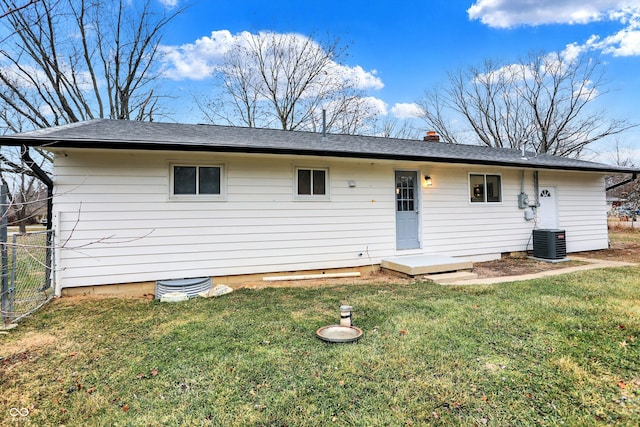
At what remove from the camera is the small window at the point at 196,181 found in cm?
555

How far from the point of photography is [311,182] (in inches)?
251

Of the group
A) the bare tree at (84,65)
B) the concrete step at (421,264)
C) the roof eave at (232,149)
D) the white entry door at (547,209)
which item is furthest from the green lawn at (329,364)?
the bare tree at (84,65)

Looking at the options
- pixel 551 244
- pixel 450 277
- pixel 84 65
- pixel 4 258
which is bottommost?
pixel 450 277

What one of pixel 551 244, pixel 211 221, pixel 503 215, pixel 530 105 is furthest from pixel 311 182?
pixel 530 105

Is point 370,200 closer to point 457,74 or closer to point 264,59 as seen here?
→ point 264,59

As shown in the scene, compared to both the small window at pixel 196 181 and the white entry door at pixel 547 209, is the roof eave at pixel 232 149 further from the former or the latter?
the white entry door at pixel 547 209

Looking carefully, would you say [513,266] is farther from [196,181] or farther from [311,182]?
[196,181]

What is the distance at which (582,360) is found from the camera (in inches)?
106

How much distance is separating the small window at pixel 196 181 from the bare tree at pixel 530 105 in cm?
1995

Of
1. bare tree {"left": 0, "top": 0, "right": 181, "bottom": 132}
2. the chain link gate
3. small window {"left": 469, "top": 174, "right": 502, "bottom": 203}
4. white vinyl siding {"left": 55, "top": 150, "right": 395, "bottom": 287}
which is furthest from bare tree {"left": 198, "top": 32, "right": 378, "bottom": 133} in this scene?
the chain link gate

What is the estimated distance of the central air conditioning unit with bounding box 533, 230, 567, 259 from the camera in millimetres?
7746

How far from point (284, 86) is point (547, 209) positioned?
46.9 feet

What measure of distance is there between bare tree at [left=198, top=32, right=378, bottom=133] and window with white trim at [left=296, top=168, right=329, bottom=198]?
12.2m

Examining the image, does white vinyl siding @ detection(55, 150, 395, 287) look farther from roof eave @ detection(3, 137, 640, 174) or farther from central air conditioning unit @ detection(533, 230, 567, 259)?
central air conditioning unit @ detection(533, 230, 567, 259)
